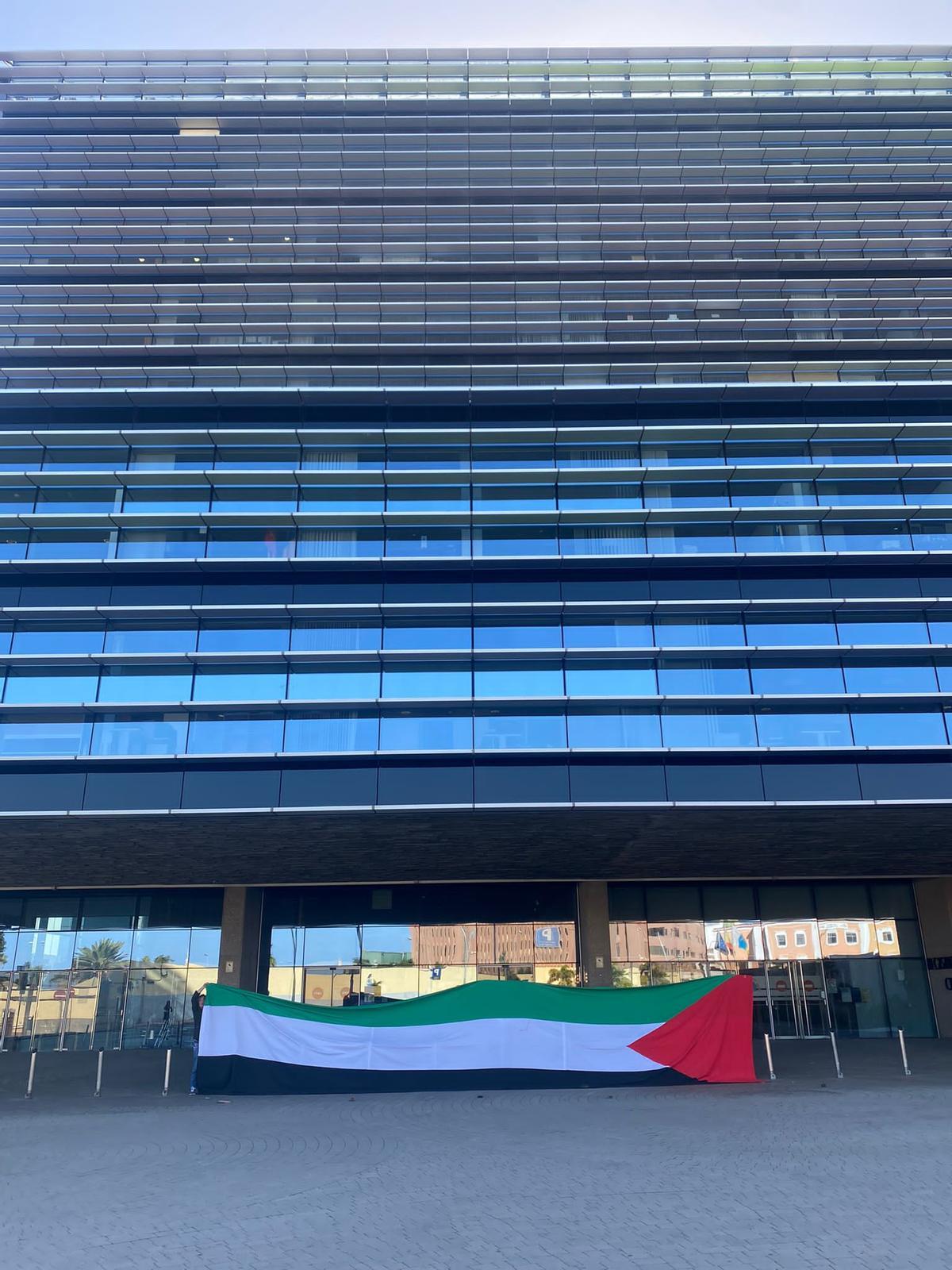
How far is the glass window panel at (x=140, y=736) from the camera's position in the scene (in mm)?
19266

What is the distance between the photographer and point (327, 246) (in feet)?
81.7

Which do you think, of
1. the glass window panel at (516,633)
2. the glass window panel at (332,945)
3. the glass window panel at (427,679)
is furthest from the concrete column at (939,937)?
the glass window panel at (427,679)

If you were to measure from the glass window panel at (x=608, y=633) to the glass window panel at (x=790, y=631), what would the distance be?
2264mm

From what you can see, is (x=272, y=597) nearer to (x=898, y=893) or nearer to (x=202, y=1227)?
(x=202, y=1227)

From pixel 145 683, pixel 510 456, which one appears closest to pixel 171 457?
pixel 145 683

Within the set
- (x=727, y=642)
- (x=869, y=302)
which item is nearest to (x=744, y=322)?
(x=869, y=302)

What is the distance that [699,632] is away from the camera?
20641 mm

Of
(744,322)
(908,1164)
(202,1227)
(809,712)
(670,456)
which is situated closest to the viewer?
(202,1227)

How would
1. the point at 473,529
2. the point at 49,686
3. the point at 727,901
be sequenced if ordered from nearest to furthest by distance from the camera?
the point at 49,686 → the point at 473,529 → the point at 727,901

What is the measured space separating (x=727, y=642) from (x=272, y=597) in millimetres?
9923

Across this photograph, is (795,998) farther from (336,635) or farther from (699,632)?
(336,635)

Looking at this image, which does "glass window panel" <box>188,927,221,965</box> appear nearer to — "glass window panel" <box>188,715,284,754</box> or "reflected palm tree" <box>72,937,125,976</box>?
"reflected palm tree" <box>72,937,125,976</box>

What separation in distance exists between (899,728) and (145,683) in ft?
51.5

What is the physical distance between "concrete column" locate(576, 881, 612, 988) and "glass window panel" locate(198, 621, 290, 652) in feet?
40.1
